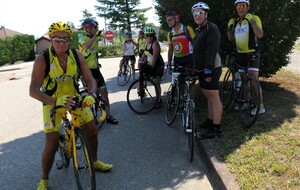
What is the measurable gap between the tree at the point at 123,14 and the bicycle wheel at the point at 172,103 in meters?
42.9

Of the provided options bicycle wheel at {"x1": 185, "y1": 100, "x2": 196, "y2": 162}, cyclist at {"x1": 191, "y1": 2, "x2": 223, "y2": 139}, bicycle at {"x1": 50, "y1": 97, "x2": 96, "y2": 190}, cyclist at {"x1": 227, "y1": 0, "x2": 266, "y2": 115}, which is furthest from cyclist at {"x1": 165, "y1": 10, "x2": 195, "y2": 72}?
bicycle at {"x1": 50, "y1": 97, "x2": 96, "y2": 190}

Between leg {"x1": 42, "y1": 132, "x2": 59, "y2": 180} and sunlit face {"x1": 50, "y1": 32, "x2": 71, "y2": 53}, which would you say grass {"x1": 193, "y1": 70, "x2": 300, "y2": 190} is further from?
sunlit face {"x1": 50, "y1": 32, "x2": 71, "y2": 53}

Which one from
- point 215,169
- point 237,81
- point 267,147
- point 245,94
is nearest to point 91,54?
point 237,81

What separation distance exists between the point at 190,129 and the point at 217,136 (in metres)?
0.79

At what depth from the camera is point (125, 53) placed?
12.8 metres

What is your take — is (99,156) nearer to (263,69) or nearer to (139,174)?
(139,174)

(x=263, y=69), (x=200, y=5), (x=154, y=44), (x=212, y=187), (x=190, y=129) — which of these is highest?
(x=200, y=5)

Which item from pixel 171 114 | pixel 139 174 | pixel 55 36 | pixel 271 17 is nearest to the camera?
pixel 55 36

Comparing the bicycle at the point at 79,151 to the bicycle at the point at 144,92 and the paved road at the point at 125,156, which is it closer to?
the paved road at the point at 125,156

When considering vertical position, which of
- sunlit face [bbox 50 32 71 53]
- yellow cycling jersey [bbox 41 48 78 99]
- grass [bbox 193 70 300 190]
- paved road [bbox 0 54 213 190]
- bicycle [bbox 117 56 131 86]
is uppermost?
sunlit face [bbox 50 32 71 53]

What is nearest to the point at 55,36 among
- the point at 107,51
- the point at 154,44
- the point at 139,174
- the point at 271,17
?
the point at 139,174

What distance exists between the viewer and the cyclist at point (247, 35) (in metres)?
5.64

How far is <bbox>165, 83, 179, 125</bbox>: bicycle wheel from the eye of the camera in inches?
242

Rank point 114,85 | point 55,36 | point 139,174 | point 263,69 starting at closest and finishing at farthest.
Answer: point 55,36 → point 139,174 → point 263,69 → point 114,85
